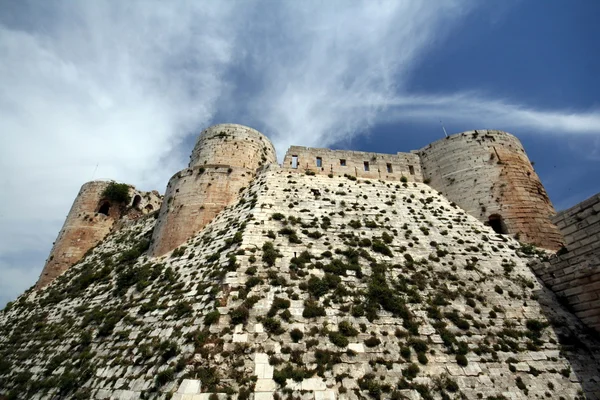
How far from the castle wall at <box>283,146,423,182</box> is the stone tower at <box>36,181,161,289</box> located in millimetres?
18827

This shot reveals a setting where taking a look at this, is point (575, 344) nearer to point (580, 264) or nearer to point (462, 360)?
point (580, 264)

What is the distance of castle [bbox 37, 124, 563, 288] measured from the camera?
710 inches

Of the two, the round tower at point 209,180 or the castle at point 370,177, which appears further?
the castle at point 370,177

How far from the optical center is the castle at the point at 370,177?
710 inches

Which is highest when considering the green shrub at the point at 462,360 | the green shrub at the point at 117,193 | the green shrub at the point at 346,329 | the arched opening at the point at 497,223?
the green shrub at the point at 117,193

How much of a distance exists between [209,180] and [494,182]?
18863mm

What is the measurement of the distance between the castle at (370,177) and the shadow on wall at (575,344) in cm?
563

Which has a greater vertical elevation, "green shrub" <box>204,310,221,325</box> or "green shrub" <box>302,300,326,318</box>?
"green shrub" <box>302,300,326,318</box>

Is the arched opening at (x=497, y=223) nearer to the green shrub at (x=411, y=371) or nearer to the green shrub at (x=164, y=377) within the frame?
the green shrub at (x=411, y=371)

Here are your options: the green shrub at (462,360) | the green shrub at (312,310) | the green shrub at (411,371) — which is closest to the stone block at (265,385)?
the green shrub at (312,310)

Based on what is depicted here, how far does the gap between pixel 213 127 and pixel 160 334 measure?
1676 centimetres

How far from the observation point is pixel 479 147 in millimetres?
21469

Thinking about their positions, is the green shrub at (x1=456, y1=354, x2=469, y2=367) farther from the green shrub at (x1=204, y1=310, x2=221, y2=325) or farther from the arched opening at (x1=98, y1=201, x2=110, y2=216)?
the arched opening at (x1=98, y1=201, x2=110, y2=216)

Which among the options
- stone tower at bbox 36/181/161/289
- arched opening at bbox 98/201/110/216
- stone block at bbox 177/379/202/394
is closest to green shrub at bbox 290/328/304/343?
stone block at bbox 177/379/202/394
